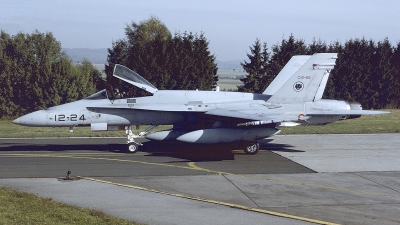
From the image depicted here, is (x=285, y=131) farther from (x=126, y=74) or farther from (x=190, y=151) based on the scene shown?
(x=126, y=74)

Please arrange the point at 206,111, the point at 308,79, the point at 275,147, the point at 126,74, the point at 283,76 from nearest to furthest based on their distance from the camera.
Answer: the point at 206,111
the point at 126,74
the point at 308,79
the point at 275,147
the point at 283,76

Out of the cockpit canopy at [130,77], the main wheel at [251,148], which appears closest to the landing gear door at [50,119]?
the cockpit canopy at [130,77]

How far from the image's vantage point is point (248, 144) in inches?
729

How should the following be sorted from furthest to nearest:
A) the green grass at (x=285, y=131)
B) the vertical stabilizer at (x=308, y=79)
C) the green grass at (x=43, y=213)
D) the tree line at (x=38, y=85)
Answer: the tree line at (x=38, y=85)
the green grass at (x=285, y=131)
the vertical stabilizer at (x=308, y=79)
the green grass at (x=43, y=213)

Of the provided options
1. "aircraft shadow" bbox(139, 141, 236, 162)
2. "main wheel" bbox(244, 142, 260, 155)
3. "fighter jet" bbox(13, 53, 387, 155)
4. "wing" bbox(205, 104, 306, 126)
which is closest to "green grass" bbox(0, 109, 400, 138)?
"aircraft shadow" bbox(139, 141, 236, 162)

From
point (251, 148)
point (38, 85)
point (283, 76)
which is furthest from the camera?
point (38, 85)

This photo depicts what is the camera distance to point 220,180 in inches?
535

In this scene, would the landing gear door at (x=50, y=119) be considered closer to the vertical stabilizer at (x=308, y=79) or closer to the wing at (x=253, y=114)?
the wing at (x=253, y=114)

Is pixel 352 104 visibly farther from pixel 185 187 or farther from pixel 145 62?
pixel 145 62

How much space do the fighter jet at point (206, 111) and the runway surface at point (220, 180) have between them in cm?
87

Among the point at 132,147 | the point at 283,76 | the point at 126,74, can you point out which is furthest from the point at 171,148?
the point at 283,76

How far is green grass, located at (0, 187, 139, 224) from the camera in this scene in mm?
9031

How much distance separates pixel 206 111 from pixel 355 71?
28.2m

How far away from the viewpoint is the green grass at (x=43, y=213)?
903 cm
